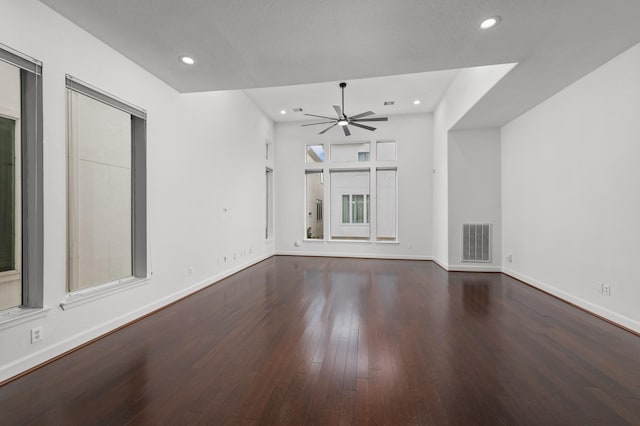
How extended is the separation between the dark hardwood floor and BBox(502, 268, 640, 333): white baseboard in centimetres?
13

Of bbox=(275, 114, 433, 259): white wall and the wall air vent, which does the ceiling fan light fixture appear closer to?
bbox=(275, 114, 433, 259): white wall

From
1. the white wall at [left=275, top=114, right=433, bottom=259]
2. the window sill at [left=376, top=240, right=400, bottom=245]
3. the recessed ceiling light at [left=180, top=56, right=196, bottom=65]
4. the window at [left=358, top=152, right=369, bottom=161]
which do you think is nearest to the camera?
the recessed ceiling light at [left=180, top=56, right=196, bottom=65]

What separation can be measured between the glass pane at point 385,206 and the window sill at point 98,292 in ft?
18.5

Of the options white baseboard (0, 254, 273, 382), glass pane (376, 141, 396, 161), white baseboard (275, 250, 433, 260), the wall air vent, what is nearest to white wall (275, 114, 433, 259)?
white baseboard (275, 250, 433, 260)

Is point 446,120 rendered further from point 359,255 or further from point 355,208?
point 359,255

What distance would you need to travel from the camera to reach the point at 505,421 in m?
1.52

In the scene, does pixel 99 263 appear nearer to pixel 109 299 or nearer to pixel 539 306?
pixel 109 299

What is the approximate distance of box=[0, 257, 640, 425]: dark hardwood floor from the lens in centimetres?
159

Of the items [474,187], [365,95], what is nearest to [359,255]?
[474,187]

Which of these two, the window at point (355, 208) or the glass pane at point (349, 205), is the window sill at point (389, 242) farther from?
the window at point (355, 208)

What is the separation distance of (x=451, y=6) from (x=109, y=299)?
13.8 feet

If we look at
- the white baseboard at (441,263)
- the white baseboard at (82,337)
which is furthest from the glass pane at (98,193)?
the white baseboard at (441,263)

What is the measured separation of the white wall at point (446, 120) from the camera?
3724mm

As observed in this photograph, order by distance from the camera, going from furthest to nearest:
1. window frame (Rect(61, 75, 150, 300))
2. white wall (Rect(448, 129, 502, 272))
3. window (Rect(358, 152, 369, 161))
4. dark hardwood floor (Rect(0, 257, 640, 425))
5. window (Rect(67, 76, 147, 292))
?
window (Rect(358, 152, 369, 161)) → white wall (Rect(448, 129, 502, 272)) → window frame (Rect(61, 75, 150, 300)) → window (Rect(67, 76, 147, 292)) → dark hardwood floor (Rect(0, 257, 640, 425))
